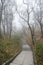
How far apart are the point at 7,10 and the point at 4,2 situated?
634cm

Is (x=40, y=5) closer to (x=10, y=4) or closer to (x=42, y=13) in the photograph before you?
(x=42, y=13)

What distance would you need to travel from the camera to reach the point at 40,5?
128 feet

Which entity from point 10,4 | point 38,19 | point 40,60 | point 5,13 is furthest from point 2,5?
point 40,60

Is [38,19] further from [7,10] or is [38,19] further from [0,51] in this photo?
[0,51]

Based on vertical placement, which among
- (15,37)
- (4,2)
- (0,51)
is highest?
(4,2)

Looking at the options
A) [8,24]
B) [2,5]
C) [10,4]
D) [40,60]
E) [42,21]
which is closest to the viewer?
[40,60]

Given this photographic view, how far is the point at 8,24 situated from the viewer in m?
50.9

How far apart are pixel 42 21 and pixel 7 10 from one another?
919 centimetres

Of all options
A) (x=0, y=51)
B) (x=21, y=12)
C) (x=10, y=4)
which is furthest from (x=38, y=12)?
(x=0, y=51)

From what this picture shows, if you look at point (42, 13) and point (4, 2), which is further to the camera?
point (42, 13)

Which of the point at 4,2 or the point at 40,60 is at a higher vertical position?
the point at 4,2

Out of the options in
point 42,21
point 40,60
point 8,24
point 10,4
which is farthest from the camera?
point 8,24

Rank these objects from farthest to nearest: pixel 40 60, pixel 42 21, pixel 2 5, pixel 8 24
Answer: pixel 8 24 → pixel 42 21 → pixel 2 5 → pixel 40 60

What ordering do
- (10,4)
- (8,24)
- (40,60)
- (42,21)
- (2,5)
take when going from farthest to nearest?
(8,24), (42,21), (10,4), (2,5), (40,60)
